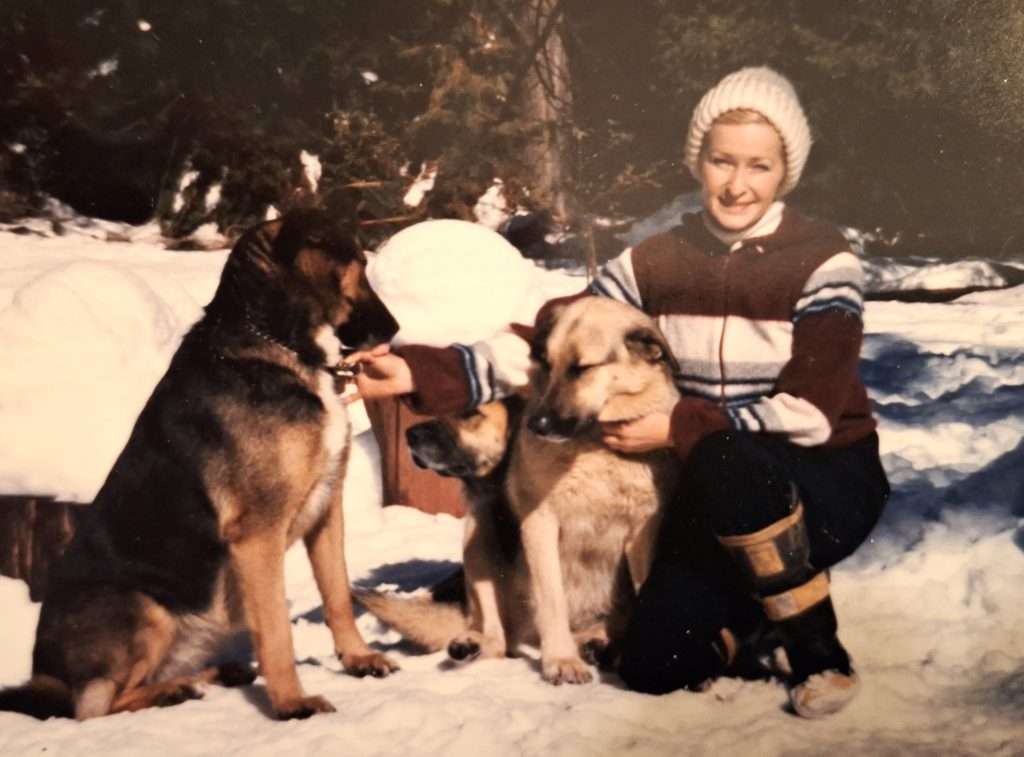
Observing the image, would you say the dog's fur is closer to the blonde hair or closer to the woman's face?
the woman's face

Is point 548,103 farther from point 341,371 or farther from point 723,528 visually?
point 723,528

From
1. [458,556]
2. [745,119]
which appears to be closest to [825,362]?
[745,119]

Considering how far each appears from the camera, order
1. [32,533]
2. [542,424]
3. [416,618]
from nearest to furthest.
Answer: [542,424] → [416,618] → [32,533]

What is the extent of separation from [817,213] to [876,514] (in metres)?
0.76

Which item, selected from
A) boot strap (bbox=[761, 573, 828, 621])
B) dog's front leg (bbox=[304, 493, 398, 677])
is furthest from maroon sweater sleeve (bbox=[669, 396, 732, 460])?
dog's front leg (bbox=[304, 493, 398, 677])

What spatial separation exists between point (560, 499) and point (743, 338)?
23.7 inches

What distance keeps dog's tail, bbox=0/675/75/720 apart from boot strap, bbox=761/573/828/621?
161 cm

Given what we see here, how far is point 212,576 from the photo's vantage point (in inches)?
89.0

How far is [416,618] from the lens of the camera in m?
2.51

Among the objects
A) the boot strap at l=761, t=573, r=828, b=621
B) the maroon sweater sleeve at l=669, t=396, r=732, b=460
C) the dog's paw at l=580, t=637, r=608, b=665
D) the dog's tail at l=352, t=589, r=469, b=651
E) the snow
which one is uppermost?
the snow

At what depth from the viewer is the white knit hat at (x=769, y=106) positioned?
2.32 m

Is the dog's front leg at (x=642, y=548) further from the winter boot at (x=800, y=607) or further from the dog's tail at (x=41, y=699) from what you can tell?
the dog's tail at (x=41, y=699)

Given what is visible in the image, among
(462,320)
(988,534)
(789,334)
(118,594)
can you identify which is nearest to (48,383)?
(118,594)

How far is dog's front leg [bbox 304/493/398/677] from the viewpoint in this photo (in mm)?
2377
